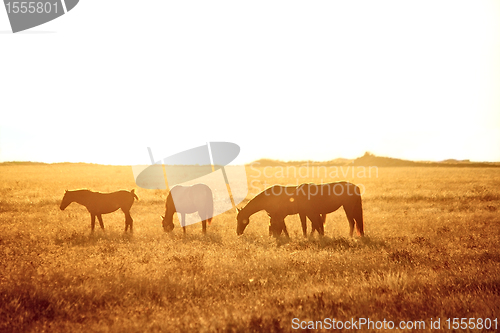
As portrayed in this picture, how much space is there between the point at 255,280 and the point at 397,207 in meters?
16.8

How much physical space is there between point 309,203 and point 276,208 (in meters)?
1.35

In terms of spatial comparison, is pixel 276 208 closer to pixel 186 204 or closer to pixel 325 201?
pixel 325 201

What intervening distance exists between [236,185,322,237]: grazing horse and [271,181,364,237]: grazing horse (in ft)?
0.19

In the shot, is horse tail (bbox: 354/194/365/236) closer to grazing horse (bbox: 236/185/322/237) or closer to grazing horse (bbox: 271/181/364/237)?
grazing horse (bbox: 271/181/364/237)

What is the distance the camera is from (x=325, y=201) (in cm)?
1251

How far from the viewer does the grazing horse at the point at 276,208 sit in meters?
12.3

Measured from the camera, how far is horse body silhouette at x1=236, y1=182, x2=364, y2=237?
12.3 metres

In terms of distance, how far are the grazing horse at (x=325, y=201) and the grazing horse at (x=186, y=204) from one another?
3.13 m

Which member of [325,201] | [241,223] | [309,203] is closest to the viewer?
[309,203]

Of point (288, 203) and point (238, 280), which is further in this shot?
point (288, 203)

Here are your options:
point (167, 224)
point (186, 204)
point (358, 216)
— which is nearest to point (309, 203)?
point (358, 216)

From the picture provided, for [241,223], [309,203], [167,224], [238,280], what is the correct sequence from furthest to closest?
[167,224] < [241,223] < [309,203] < [238,280]

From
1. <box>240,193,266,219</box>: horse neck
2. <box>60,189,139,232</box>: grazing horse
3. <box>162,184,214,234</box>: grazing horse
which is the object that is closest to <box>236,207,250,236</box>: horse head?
<box>240,193,266,219</box>: horse neck

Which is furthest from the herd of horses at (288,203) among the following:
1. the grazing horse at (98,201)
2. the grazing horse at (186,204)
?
the grazing horse at (186,204)
